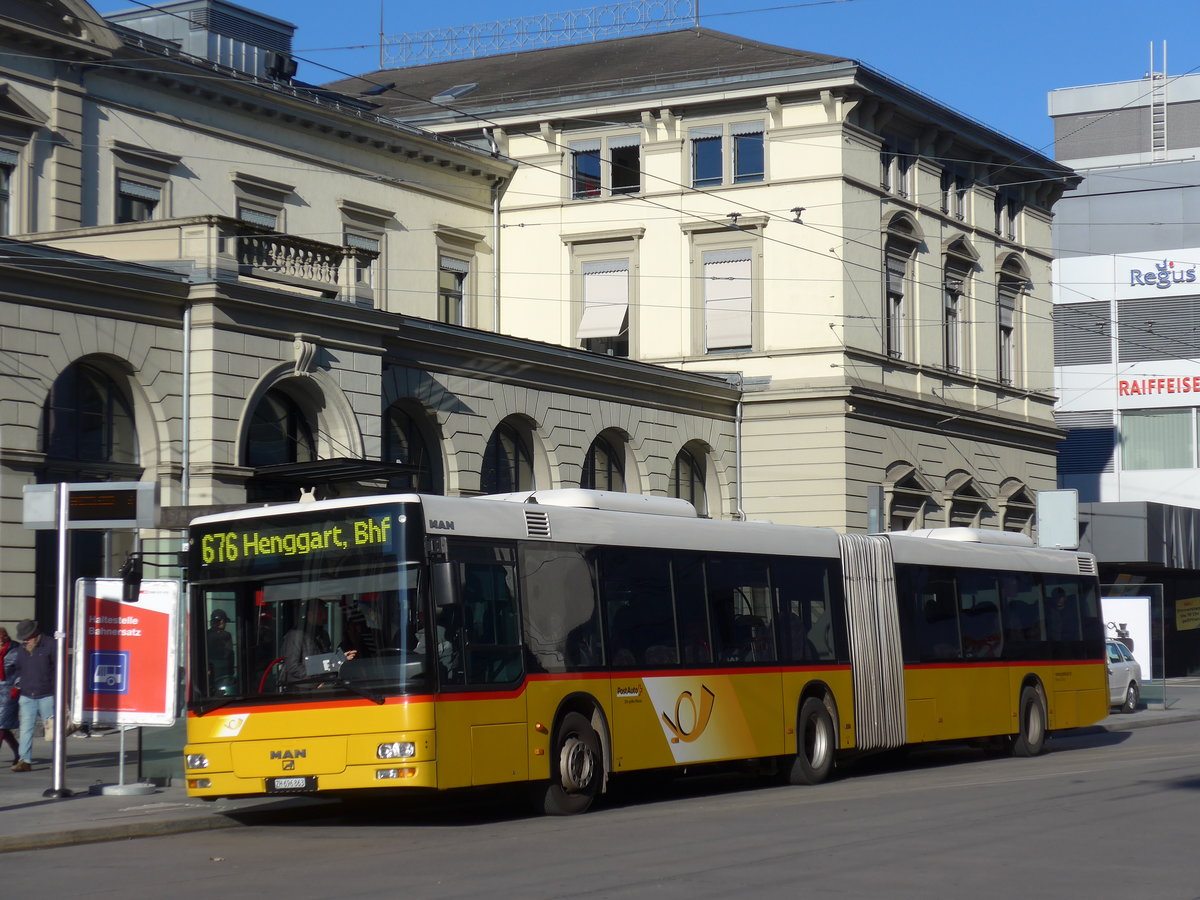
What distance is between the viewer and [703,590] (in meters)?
17.9

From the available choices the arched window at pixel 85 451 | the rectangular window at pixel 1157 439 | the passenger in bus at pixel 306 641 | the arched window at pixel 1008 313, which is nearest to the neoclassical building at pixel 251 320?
the arched window at pixel 85 451

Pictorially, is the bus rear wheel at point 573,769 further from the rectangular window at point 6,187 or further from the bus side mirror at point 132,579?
the rectangular window at point 6,187

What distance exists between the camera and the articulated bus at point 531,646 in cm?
1444

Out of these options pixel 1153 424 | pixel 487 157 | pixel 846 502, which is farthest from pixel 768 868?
pixel 1153 424

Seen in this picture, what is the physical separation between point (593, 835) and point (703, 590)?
449 centimetres

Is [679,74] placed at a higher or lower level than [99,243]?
higher

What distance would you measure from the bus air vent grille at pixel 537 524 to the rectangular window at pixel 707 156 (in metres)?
26.9

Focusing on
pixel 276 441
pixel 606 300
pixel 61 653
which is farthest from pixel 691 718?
pixel 606 300

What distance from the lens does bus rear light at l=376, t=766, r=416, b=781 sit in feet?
46.5

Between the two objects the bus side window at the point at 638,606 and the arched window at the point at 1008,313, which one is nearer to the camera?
the bus side window at the point at 638,606

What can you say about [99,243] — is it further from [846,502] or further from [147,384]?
[846,502]

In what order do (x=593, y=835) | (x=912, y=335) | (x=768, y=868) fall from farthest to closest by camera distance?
(x=912, y=335), (x=593, y=835), (x=768, y=868)

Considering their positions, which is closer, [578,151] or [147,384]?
[147,384]

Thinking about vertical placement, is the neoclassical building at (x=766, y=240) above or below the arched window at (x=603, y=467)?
above
